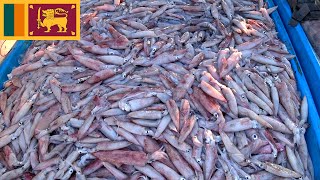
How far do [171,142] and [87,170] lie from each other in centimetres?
74

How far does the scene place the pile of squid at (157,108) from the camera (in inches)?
132

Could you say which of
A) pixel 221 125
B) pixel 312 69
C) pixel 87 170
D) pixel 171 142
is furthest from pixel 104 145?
pixel 312 69

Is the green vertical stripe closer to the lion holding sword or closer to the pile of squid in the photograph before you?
the lion holding sword

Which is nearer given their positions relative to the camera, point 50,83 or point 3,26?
point 3,26

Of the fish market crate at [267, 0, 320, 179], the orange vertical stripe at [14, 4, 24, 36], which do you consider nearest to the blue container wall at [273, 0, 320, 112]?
the fish market crate at [267, 0, 320, 179]

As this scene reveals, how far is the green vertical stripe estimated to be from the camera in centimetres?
340

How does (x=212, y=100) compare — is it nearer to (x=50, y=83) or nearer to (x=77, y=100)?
(x=77, y=100)

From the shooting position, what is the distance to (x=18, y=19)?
349cm

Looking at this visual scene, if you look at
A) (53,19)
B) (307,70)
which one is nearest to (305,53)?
(307,70)

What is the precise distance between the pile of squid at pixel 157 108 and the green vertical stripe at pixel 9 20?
748 mm

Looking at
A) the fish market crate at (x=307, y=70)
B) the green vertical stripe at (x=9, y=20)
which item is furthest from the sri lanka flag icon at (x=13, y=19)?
the fish market crate at (x=307, y=70)

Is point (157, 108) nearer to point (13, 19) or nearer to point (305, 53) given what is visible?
point (13, 19)

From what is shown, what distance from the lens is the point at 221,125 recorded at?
346cm

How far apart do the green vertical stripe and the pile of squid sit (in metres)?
0.75
